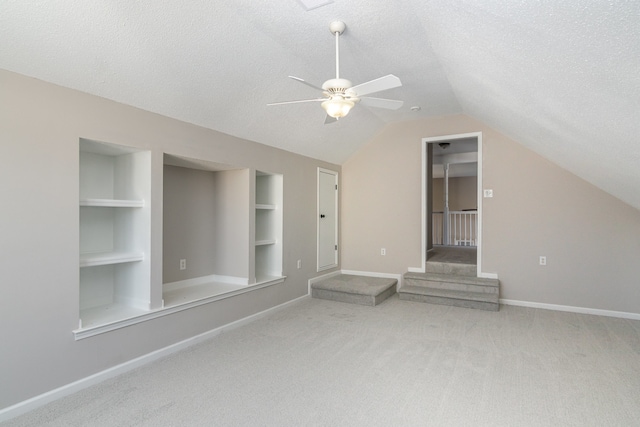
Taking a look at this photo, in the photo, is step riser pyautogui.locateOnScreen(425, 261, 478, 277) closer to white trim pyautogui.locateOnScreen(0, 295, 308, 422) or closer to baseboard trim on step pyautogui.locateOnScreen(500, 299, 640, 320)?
baseboard trim on step pyautogui.locateOnScreen(500, 299, 640, 320)

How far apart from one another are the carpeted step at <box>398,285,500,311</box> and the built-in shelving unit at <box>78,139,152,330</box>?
3.62 meters

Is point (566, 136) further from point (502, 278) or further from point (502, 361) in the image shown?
point (502, 278)

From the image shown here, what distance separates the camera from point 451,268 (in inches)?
208

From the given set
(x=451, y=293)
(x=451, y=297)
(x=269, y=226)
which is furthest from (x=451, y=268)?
(x=269, y=226)

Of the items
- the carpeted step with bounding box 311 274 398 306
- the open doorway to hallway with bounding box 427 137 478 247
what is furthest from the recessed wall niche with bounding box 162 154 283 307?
the open doorway to hallway with bounding box 427 137 478 247

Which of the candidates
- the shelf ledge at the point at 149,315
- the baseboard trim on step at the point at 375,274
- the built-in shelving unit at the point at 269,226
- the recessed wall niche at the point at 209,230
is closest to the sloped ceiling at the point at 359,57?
the recessed wall niche at the point at 209,230

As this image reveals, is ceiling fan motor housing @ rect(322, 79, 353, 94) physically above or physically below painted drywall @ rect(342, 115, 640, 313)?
above

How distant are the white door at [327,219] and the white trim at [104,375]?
2009mm

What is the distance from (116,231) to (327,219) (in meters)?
3.27

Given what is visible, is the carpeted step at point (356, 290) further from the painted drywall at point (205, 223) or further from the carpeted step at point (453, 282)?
the painted drywall at point (205, 223)

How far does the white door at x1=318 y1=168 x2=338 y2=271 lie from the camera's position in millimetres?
5535

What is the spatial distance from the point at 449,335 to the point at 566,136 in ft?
7.50

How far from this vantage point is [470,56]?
2523 mm

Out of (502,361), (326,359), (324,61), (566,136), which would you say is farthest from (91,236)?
(566,136)
